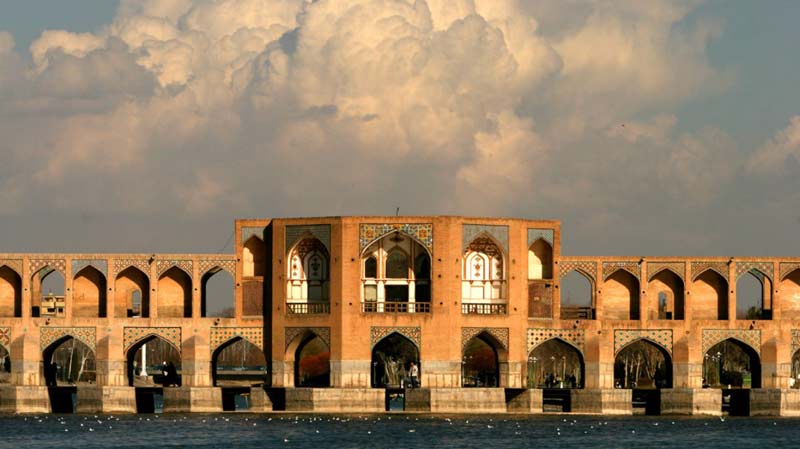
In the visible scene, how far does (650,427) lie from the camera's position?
56.0 metres

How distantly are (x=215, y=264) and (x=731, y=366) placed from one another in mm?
40582

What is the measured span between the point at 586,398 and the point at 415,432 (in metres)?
8.17

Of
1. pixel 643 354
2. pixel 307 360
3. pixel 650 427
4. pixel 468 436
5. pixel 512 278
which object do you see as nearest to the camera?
pixel 468 436

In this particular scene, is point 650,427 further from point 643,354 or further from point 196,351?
point 643,354

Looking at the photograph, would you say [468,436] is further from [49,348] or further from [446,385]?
[49,348]

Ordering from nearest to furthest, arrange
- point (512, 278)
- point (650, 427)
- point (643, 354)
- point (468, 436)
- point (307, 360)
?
point (468, 436)
point (650, 427)
point (512, 278)
point (643, 354)
point (307, 360)

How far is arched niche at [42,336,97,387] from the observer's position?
61.9m

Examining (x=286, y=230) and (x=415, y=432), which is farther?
(x=286, y=230)

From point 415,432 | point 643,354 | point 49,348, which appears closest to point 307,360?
point 643,354

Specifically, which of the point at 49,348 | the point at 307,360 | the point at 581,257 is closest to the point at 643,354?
the point at 307,360

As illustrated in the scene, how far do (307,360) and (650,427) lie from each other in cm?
5210

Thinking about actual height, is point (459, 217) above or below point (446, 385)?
above

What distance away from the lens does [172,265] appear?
199 feet

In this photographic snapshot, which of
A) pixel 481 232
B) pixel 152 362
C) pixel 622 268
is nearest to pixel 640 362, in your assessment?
pixel 622 268
